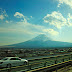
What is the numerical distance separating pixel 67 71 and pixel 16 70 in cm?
822

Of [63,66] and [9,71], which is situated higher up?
[9,71]

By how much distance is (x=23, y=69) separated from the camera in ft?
44.4

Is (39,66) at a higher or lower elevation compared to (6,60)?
lower

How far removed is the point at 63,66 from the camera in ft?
60.1

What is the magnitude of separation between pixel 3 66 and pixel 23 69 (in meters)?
2.89

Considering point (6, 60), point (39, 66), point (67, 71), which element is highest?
point (6, 60)

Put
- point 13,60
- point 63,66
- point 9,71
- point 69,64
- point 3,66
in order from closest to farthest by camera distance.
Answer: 1. point 9,71
2. point 3,66
3. point 13,60
4. point 63,66
5. point 69,64

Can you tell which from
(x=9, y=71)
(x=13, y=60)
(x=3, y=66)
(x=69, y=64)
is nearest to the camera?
(x=9, y=71)

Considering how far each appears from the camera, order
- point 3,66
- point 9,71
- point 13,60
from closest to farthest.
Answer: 1. point 9,71
2. point 3,66
3. point 13,60

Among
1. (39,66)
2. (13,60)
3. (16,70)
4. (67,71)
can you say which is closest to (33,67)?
(39,66)

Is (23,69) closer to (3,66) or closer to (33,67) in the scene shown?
(33,67)

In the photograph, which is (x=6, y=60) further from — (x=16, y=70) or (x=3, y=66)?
(x=16, y=70)

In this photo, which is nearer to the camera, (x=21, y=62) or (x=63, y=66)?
(x=21, y=62)

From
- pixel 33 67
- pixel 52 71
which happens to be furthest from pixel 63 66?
pixel 33 67
